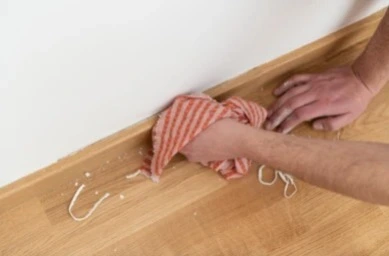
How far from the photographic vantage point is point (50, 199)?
0.93m

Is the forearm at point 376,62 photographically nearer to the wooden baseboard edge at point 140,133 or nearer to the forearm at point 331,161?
the wooden baseboard edge at point 140,133

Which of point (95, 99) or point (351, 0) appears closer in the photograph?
point (95, 99)

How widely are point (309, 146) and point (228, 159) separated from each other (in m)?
0.16

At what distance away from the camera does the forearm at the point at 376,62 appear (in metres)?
0.91

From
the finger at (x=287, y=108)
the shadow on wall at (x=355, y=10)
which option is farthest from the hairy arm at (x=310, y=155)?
the shadow on wall at (x=355, y=10)

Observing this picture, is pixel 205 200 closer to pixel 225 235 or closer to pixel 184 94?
pixel 225 235

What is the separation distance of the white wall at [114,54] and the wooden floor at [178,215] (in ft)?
0.18

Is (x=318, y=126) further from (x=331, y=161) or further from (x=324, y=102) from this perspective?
(x=331, y=161)

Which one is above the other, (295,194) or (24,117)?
(24,117)

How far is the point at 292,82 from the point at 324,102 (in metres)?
0.08

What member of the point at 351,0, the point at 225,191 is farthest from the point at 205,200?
the point at 351,0

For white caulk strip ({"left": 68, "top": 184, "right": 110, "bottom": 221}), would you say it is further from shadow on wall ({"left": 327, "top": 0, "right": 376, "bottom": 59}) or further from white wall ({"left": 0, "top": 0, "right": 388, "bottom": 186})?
shadow on wall ({"left": 327, "top": 0, "right": 376, "bottom": 59})

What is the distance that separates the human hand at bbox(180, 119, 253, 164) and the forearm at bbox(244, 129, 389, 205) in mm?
13

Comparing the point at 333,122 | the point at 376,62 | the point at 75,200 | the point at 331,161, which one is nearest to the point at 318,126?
the point at 333,122
